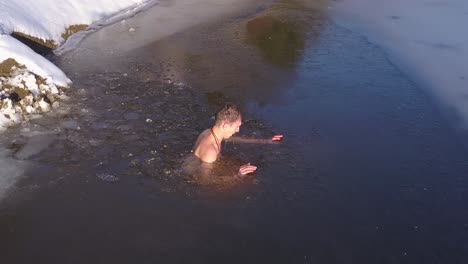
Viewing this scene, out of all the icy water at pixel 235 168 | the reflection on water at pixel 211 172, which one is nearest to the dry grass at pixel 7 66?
the icy water at pixel 235 168

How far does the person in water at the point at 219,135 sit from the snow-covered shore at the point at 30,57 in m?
2.63

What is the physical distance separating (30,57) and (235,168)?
397cm

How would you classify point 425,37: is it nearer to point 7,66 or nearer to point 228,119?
point 228,119

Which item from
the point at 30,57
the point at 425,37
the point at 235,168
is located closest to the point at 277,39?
the point at 425,37

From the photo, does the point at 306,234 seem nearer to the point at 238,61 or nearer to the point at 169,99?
the point at 169,99

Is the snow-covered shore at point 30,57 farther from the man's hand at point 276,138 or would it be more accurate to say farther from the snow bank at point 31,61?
the man's hand at point 276,138

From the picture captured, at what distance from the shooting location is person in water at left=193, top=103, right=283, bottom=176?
5250 mm

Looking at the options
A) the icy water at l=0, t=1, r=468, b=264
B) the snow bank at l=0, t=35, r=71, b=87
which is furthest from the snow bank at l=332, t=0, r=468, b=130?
the snow bank at l=0, t=35, r=71, b=87

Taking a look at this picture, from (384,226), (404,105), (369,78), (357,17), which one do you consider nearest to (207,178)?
(384,226)

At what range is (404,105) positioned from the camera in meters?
7.69

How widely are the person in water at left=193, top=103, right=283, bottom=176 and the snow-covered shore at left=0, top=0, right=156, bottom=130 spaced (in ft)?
8.62

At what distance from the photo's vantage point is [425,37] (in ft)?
34.7

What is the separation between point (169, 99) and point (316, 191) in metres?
2.92

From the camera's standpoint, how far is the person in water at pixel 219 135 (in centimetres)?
525
